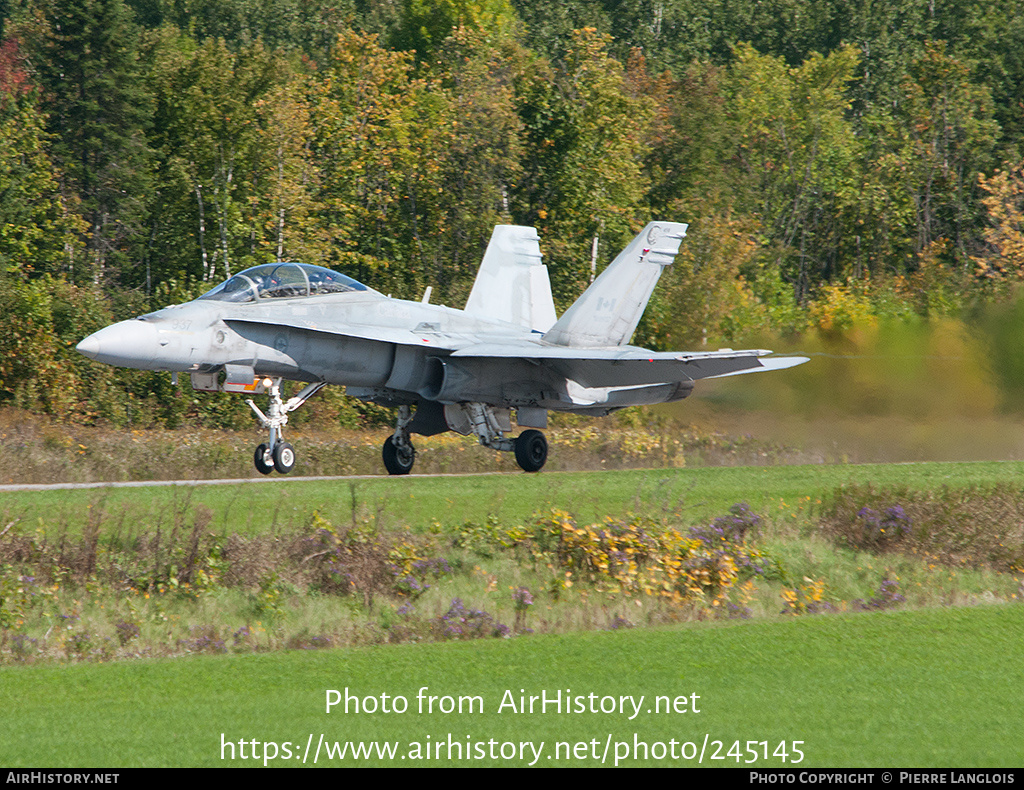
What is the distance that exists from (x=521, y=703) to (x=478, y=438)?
37.5ft

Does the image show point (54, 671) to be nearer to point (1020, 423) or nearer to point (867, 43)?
point (1020, 423)

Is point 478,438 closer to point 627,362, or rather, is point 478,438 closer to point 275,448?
point 627,362

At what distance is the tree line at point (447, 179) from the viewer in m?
35.2

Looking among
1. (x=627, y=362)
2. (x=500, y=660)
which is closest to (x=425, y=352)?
(x=627, y=362)

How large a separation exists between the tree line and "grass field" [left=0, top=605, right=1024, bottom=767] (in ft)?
71.9

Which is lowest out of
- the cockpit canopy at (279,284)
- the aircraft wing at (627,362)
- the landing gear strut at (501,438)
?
the landing gear strut at (501,438)

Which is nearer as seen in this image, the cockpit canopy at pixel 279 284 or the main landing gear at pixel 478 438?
the cockpit canopy at pixel 279 284

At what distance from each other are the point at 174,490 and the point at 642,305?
8.74 metres

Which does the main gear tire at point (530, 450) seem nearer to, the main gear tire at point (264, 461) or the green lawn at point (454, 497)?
the green lawn at point (454, 497)

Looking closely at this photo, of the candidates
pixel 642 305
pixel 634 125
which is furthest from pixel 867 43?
pixel 642 305

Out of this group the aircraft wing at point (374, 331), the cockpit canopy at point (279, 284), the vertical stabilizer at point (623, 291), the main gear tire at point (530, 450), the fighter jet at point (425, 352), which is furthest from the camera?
the vertical stabilizer at point (623, 291)

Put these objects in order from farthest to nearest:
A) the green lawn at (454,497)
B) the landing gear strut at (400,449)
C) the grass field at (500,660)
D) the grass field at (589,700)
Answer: the landing gear strut at (400,449), the green lawn at (454,497), the grass field at (500,660), the grass field at (589,700)

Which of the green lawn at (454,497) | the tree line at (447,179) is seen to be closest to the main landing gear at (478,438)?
the green lawn at (454,497)

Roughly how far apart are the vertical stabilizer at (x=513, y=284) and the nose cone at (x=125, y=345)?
8.00 meters
